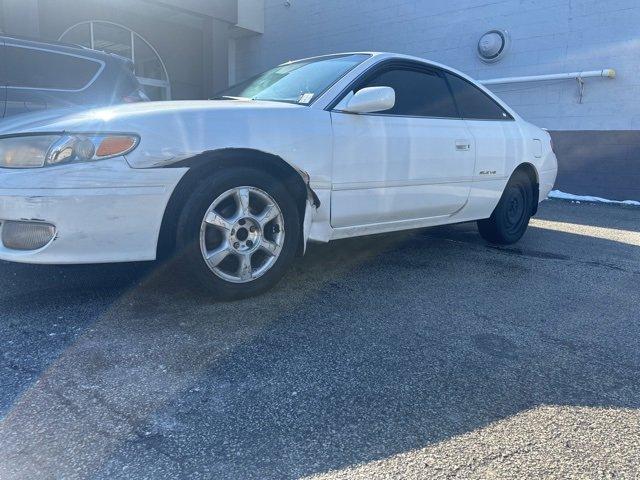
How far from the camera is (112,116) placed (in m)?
2.69

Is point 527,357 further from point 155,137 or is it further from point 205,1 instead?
point 205,1

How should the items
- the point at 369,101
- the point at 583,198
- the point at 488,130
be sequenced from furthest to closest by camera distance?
the point at 583,198 < the point at 488,130 < the point at 369,101

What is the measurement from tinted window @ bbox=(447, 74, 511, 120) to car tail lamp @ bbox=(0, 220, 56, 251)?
3.18 meters

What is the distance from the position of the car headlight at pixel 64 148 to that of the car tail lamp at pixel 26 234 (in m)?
0.28

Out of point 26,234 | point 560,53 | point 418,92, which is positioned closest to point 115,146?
point 26,234

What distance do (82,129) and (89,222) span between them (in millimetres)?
452

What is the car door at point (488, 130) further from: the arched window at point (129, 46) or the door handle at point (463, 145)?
the arched window at point (129, 46)

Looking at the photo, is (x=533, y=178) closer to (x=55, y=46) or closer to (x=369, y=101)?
(x=369, y=101)

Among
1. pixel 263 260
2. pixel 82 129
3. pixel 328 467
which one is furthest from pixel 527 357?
pixel 82 129

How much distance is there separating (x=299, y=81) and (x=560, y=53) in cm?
801

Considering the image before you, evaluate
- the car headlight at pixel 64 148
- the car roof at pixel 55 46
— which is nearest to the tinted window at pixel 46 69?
the car roof at pixel 55 46

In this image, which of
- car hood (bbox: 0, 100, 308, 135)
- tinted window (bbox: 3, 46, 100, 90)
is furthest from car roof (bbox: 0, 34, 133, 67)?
car hood (bbox: 0, 100, 308, 135)

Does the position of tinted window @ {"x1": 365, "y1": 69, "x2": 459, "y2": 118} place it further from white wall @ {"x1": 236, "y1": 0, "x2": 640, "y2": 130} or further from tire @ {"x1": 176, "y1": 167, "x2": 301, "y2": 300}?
white wall @ {"x1": 236, "y1": 0, "x2": 640, "y2": 130}

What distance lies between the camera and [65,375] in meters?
2.14
